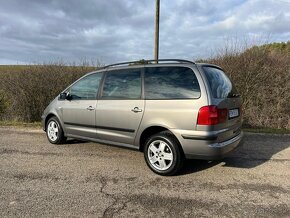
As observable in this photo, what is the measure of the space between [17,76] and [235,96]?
970cm

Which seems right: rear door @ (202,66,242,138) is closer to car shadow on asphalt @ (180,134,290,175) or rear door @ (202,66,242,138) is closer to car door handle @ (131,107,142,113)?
car shadow on asphalt @ (180,134,290,175)

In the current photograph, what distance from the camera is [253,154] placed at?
5.80 m

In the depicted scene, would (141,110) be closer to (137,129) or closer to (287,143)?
(137,129)

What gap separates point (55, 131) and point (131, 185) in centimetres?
312

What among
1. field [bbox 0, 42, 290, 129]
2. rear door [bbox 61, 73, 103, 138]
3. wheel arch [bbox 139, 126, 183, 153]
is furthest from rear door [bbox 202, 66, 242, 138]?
field [bbox 0, 42, 290, 129]

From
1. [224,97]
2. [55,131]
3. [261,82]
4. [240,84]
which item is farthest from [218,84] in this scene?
[261,82]

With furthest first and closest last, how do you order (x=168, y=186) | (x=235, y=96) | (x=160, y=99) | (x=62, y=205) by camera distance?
1. (x=235, y=96)
2. (x=160, y=99)
3. (x=168, y=186)
4. (x=62, y=205)

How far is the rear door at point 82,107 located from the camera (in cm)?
572

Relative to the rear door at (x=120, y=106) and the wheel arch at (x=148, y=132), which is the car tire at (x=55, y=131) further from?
the wheel arch at (x=148, y=132)

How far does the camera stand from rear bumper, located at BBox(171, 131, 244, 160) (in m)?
4.26

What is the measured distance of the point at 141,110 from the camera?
15.9 feet

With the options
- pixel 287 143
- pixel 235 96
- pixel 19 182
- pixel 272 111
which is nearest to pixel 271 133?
pixel 287 143

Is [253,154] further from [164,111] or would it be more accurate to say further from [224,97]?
[164,111]

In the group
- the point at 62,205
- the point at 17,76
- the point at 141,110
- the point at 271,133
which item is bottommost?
the point at 62,205
